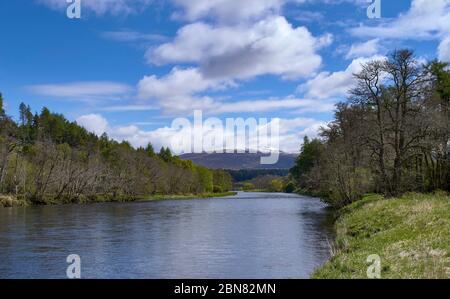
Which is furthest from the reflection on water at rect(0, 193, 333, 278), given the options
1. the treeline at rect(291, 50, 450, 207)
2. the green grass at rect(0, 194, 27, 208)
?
the green grass at rect(0, 194, 27, 208)

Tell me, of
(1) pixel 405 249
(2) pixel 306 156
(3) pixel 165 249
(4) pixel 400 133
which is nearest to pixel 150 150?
(2) pixel 306 156

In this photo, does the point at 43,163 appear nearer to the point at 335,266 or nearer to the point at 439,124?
the point at 439,124

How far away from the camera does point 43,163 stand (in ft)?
337

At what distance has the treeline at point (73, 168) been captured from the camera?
96062 mm

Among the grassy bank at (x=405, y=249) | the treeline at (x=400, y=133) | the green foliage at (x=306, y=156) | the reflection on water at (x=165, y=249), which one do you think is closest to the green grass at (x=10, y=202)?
the reflection on water at (x=165, y=249)

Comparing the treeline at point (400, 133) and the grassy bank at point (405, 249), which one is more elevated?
the treeline at point (400, 133)

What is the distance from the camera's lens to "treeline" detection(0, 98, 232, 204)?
96062mm

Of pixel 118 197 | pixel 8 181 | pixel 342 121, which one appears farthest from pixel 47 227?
pixel 118 197

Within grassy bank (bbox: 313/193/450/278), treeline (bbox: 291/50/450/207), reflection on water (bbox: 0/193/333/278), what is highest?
treeline (bbox: 291/50/450/207)

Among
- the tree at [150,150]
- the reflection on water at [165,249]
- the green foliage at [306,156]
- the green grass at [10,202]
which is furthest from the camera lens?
the tree at [150,150]

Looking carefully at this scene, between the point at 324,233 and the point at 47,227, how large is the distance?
2526 cm

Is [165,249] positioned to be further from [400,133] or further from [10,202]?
[10,202]

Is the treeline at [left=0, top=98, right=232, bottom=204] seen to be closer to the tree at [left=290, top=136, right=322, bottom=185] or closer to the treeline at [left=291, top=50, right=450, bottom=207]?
the tree at [left=290, top=136, right=322, bottom=185]

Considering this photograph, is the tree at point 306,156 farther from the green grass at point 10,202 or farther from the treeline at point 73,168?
the green grass at point 10,202
